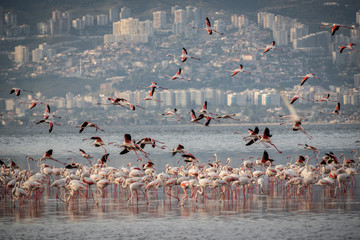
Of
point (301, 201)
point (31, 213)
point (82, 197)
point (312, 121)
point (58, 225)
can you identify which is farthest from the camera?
point (312, 121)

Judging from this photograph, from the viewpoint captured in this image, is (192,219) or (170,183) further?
(170,183)

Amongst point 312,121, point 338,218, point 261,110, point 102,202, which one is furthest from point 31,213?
point 261,110

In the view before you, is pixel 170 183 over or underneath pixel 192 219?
over

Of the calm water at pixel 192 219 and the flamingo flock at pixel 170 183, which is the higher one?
the flamingo flock at pixel 170 183

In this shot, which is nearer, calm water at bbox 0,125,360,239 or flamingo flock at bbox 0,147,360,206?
calm water at bbox 0,125,360,239

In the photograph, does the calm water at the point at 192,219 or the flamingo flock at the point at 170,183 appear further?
the flamingo flock at the point at 170,183

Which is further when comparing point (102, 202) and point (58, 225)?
point (102, 202)

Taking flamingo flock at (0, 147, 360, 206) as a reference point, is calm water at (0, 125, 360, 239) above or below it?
below

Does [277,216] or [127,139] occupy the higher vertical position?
[127,139]

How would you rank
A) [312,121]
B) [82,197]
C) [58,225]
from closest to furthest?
1. [58,225]
2. [82,197]
3. [312,121]

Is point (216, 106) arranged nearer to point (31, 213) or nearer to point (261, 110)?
point (261, 110)

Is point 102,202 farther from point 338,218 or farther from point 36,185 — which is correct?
point 338,218
